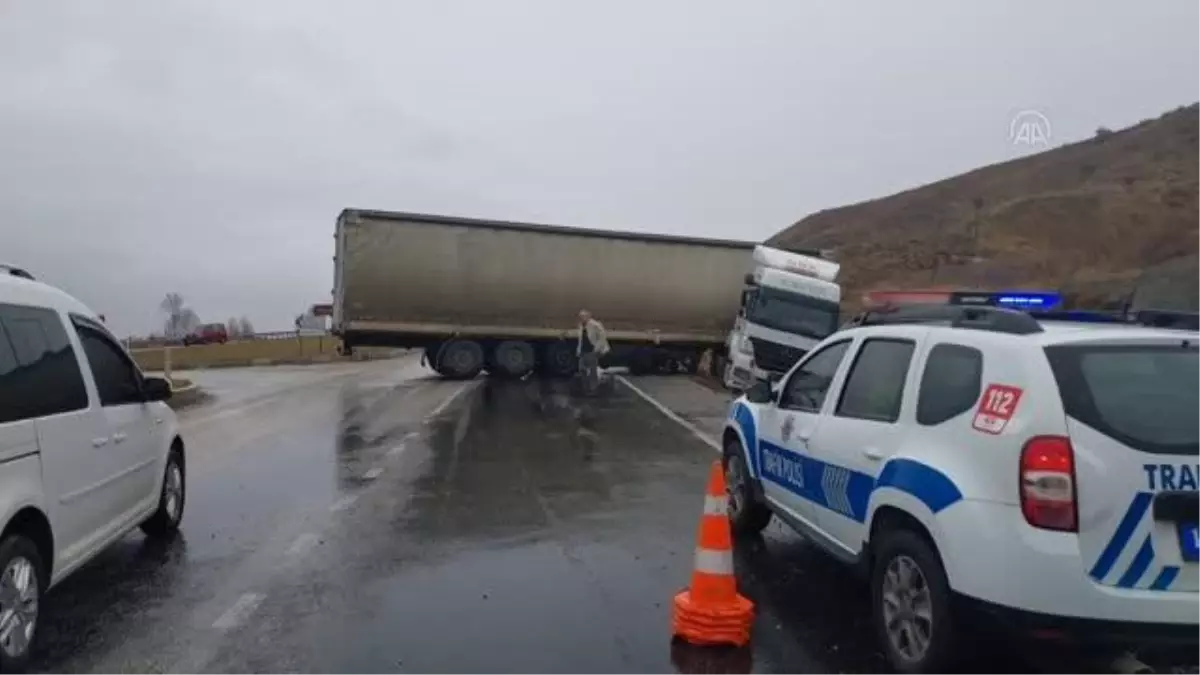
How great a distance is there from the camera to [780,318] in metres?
23.5

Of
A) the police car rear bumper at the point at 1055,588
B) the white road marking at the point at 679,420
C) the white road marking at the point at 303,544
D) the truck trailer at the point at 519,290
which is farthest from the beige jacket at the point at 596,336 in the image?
the police car rear bumper at the point at 1055,588

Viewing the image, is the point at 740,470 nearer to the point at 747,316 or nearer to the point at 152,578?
the point at 152,578

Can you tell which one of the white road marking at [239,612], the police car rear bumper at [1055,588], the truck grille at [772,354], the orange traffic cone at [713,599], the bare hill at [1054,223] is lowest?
the white road marking at [239,612]

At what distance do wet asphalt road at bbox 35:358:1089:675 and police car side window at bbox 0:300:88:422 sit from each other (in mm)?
1220

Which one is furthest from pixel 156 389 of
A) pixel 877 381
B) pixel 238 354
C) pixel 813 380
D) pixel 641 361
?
pixel 238 354

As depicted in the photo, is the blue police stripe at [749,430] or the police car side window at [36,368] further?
the blue police stripe at [749,430]

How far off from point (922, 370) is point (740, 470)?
2.87 meters

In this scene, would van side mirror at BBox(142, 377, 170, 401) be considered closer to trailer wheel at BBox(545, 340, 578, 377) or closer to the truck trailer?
the truck trailer

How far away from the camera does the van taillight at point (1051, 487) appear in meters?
4.06

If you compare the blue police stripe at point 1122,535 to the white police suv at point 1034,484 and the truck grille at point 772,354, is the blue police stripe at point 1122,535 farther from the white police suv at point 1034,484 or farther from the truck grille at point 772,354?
the truck grille at point 772,354

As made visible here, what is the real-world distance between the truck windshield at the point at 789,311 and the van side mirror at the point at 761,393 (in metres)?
16.5

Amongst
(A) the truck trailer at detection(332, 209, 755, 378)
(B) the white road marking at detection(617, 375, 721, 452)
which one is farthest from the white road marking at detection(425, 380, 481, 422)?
(B) the white road marking at detection(617, 375, 721, 452)

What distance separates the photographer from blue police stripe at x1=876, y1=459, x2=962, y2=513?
14.5 feet

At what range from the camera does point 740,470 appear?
776cm
